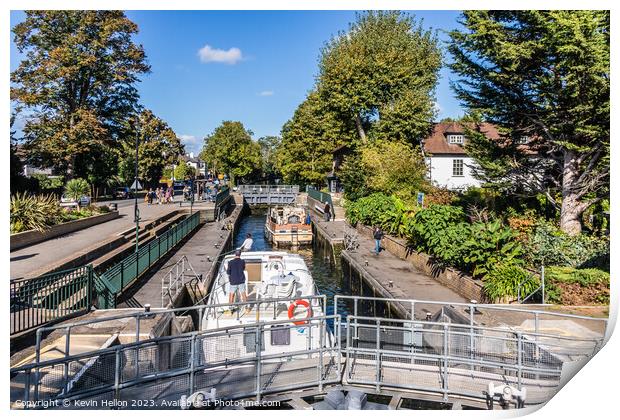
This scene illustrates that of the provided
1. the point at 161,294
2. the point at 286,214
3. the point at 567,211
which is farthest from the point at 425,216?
the point at 286,214

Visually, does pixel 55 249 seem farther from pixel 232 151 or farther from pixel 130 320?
pixel 232 151

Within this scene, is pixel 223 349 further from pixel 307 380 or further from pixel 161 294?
pixel 161 294

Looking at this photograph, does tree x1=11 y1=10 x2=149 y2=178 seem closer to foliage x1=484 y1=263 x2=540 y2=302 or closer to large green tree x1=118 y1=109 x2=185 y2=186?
foliage x1=484 y1=263 x2=540 y2=302

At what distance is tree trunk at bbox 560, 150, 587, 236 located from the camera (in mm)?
17234

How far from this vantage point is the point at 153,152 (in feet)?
201

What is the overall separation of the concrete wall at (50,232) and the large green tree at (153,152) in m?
32.5

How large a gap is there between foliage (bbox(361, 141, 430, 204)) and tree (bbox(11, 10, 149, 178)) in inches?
691

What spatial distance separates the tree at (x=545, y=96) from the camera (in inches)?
591

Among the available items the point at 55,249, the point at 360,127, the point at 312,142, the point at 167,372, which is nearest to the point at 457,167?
the point at 360,127

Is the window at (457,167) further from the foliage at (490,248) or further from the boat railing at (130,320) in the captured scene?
the boat railing at (130,320)

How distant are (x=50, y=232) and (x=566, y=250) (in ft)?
65.7

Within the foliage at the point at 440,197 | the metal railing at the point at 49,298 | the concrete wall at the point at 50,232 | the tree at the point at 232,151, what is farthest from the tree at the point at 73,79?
the tree at the point at 232,151

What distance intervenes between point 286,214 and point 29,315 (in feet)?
86.8

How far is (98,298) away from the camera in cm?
1359
